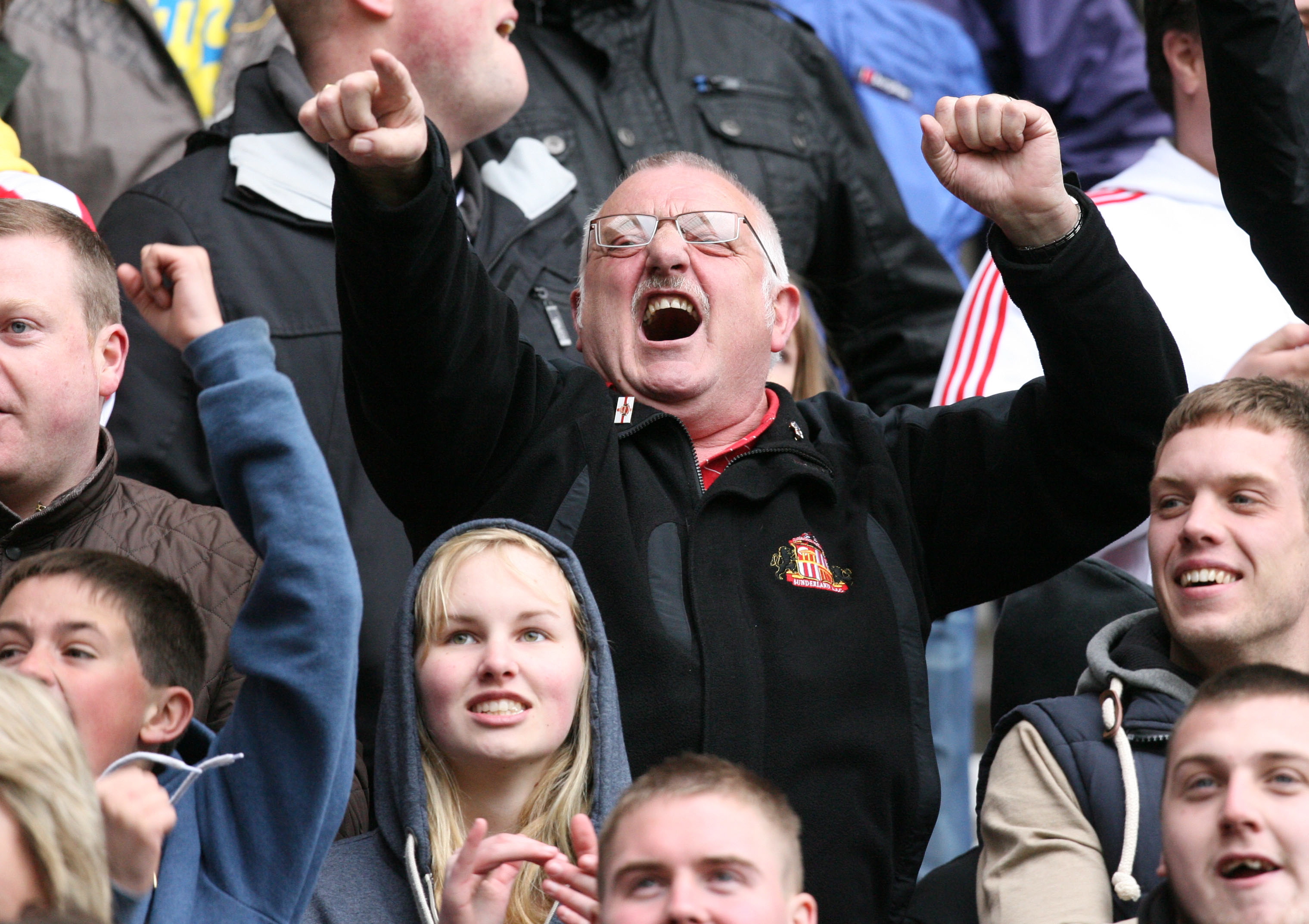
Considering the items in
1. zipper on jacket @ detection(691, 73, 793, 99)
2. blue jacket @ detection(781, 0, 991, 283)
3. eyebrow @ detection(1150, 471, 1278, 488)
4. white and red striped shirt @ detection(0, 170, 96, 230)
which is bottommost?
white and red striped shirt @ detection(0, 170, 96, 230)

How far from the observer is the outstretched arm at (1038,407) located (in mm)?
3406

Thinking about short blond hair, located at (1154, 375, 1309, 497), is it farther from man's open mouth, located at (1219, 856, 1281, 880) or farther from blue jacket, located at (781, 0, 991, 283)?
blue jacket, located at (781, 0, 991, 283)

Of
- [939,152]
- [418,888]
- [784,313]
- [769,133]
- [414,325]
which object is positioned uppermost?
[769,133]

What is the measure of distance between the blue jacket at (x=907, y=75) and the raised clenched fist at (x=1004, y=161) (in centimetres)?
198

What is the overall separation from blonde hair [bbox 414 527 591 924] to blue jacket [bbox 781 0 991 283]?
8.35 ft

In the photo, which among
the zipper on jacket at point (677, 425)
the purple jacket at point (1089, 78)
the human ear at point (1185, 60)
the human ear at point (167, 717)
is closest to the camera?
the human ear at point (167, 717)

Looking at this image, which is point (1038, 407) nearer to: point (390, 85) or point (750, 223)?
point (750, 223)

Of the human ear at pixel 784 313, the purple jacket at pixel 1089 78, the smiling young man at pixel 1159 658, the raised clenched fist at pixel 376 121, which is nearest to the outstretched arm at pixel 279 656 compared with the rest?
the raised clenched fist at pixel 376 121

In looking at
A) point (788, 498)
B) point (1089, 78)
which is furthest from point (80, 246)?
point (1089, 78)

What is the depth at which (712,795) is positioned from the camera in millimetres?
2625

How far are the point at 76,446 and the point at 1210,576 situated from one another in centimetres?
190

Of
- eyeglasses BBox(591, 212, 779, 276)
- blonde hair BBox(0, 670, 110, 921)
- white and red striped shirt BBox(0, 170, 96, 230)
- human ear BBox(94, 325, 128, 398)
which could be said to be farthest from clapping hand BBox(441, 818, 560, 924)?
white and red striped shirt BBox(0, 170, 96, 230)

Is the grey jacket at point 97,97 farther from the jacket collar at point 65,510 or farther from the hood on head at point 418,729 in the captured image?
the hood on head at point 418,729

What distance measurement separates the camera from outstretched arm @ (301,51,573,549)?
3.07m
